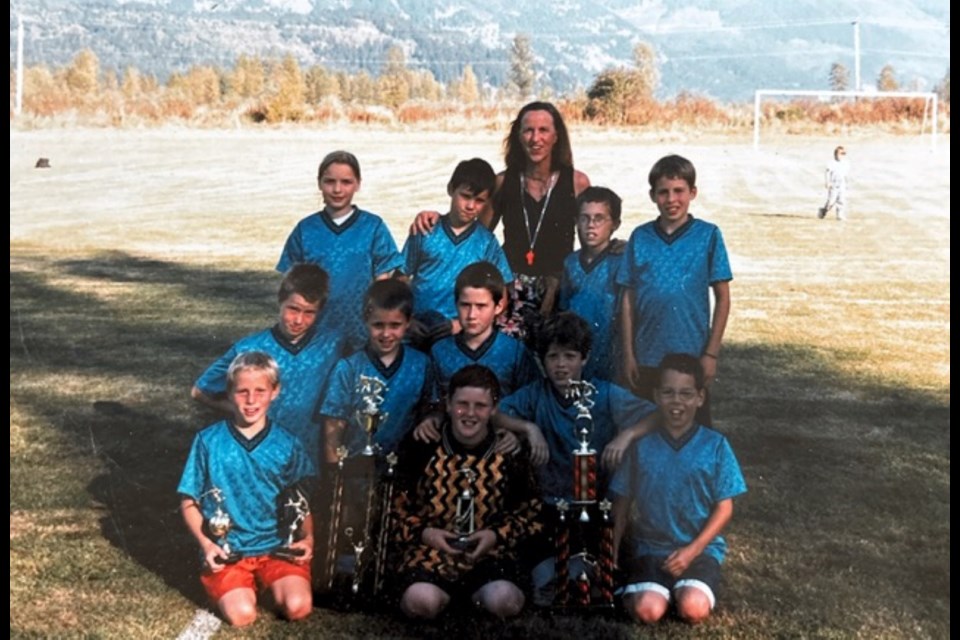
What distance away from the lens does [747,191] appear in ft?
26.0

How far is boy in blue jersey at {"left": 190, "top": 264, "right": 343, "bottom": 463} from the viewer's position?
316cm

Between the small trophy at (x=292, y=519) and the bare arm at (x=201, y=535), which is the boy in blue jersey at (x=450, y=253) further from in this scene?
the bare arm at (x=201, y=535)

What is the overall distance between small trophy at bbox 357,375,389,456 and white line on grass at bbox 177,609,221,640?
1.75 ft

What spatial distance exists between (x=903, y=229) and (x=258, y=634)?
32.7 feet

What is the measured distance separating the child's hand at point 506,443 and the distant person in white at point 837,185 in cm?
605

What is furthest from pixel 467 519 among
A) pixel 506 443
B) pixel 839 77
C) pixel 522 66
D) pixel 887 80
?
pixel 887 80

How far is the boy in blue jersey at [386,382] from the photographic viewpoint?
10.3ft

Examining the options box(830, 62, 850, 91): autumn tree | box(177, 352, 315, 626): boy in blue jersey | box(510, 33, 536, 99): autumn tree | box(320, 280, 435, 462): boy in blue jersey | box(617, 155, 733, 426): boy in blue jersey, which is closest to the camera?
box(177, 352, 315, 626): boy in blue jersey

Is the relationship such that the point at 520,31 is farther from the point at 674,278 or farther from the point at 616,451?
the point at 616,451

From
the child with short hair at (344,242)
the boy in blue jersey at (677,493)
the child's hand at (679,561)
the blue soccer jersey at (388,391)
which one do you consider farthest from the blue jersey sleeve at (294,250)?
the child's hand at (679,561)

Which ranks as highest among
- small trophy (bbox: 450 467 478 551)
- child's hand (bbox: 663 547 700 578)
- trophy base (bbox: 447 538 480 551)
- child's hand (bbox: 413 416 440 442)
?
child's hand (bbox: 413 416 440 442)

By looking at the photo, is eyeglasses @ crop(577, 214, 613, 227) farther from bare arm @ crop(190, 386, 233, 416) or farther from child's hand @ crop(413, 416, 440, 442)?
bare arm @ crop(190, 386, 233, 416)

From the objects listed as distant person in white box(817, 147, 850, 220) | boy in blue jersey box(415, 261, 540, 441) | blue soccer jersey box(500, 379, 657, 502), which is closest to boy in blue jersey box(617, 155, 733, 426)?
blue soccer jersey box(500, 379, 657, 502)

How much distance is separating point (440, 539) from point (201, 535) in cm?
58
